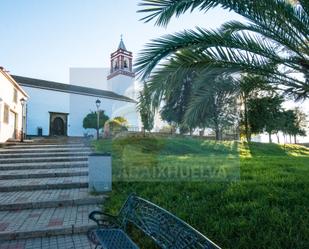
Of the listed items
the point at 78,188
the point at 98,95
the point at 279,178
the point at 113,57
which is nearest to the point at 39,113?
the point at 98,95

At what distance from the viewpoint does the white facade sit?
618 inches

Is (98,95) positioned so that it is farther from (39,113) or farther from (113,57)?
(113,57)

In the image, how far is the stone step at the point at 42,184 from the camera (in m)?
6.28

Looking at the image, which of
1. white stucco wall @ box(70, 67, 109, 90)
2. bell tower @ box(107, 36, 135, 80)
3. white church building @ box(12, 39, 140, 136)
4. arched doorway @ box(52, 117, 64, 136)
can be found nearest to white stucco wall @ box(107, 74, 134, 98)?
bell tower @ box(107, 36, 135, 80)

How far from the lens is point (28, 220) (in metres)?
4.49

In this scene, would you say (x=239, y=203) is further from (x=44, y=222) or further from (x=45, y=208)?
(x=45, y=208)

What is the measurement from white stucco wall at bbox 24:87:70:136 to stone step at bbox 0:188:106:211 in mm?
27293

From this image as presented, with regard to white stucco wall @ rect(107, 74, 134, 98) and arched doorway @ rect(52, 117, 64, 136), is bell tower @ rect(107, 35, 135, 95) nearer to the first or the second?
white stucco wall @ rect(107, 74, 134, 98)

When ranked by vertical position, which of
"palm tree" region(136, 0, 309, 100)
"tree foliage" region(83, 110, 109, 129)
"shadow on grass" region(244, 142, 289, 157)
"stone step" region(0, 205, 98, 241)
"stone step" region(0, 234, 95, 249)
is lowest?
"stone step" region(0, 234, 95, 249)

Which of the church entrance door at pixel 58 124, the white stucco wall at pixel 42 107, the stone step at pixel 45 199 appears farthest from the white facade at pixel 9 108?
the church entrance door at pixel 58 124

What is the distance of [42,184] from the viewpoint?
6469 mm

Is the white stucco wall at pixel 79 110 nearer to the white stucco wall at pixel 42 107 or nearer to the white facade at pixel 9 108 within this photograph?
the white stucco wall at pixel 42 107

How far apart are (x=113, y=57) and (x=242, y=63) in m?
48.3

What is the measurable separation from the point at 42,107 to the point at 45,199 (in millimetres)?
29913
